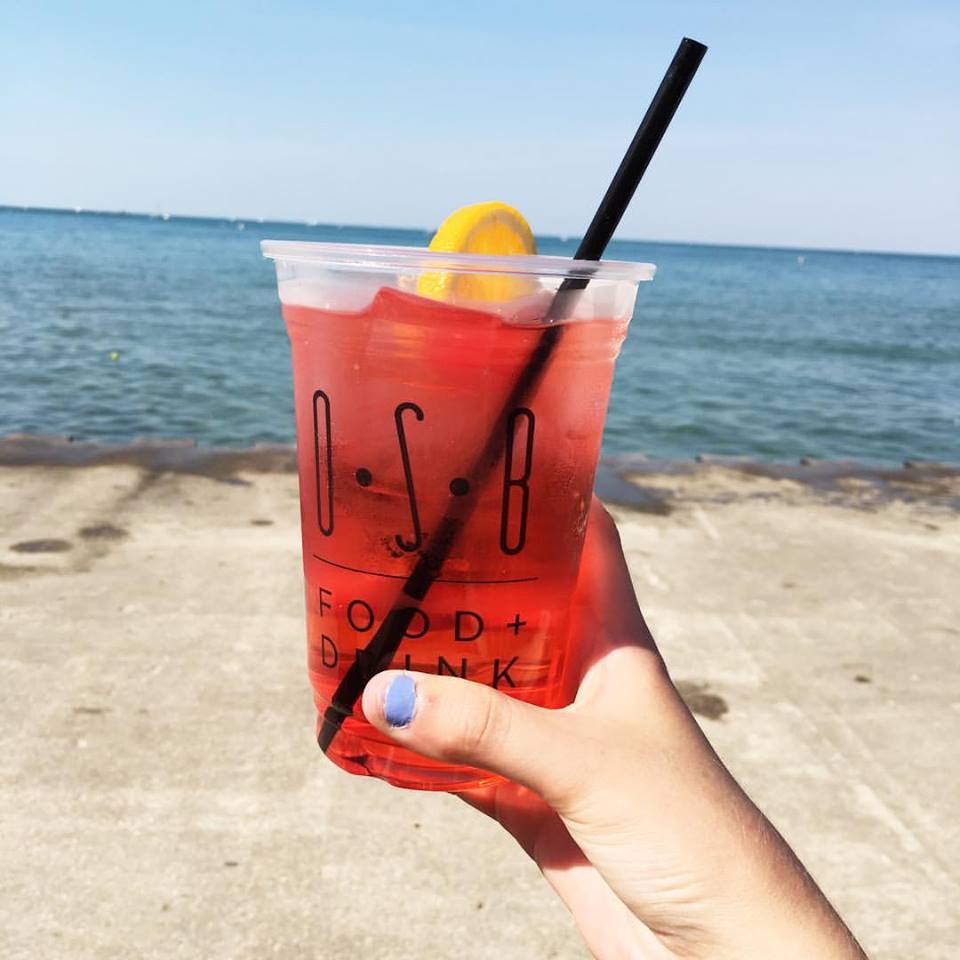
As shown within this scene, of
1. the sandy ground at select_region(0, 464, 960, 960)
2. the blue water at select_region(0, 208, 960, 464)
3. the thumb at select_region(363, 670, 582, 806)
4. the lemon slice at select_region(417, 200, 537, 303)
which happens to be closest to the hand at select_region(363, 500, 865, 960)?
the thumb at select_region(363, 670, 582, 806)

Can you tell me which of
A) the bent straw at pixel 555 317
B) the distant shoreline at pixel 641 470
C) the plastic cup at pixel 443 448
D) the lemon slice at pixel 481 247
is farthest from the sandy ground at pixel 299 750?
the lemon slice at pixel 481 247

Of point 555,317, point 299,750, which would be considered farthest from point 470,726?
point 299,750

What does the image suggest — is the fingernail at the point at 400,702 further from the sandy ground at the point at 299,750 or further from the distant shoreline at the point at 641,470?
the distant shoreline at the point at 641,470

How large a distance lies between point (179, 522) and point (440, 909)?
161 inches

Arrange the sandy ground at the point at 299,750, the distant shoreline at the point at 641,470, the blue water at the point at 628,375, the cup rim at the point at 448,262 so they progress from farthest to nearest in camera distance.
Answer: the blue water at the point at 628,375 < the distant shoreline at the point at 641,470 < the sandy ground at the point at 299,750 < the cup rim at the point at 448,262

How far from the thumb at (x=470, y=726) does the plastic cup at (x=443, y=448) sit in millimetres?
91

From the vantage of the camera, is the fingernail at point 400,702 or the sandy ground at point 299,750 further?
the sandy ground at point 299,750

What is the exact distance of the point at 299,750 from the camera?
3982mm

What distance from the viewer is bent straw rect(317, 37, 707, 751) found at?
1.37 m

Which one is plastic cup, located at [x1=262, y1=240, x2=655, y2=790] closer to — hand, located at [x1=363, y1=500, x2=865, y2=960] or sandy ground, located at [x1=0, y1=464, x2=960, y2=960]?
hand, located at [x1=363, y1=500, x2=865, y2=960]

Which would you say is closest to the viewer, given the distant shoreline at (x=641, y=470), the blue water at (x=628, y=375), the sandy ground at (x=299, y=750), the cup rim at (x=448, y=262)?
the cup rim at (x=448, y=262)

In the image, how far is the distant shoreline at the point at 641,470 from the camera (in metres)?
8.03

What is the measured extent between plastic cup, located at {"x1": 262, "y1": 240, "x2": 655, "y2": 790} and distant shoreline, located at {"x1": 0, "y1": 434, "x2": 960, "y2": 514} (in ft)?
20.3

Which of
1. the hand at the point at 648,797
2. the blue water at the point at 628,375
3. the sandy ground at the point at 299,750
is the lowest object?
the blue water at the point at 628,375
